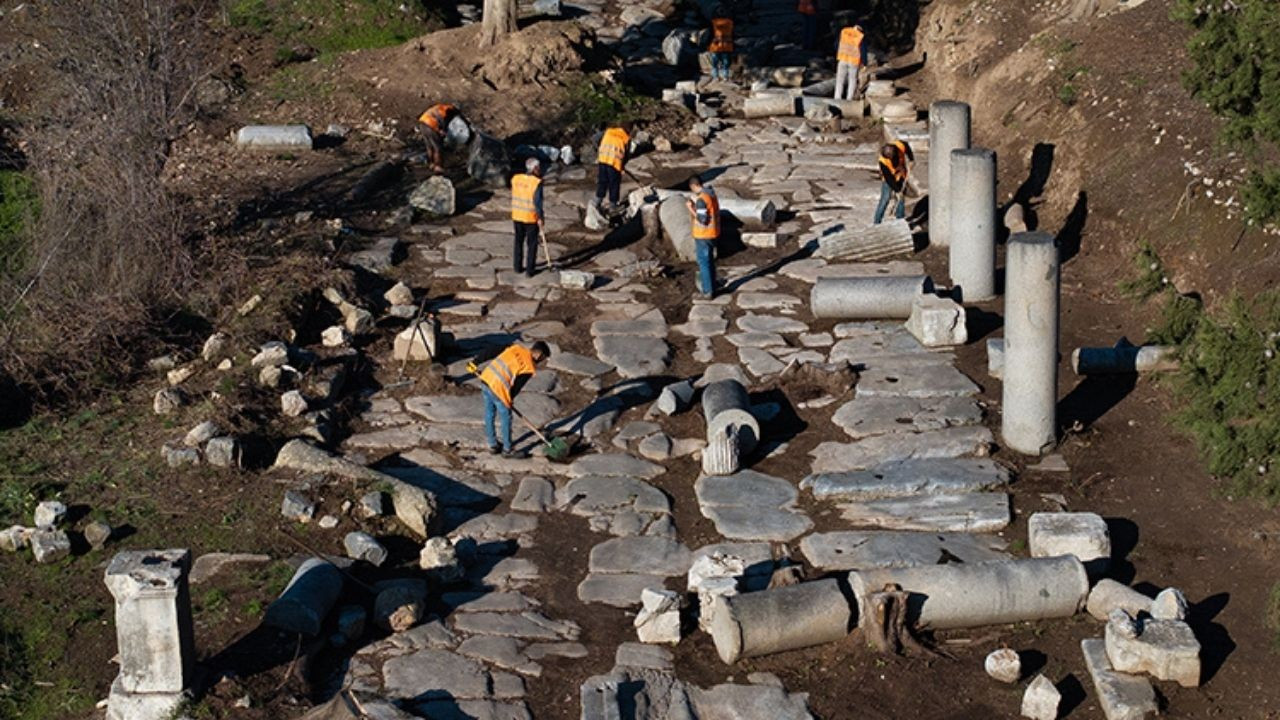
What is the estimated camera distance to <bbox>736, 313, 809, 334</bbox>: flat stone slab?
17.0 metres

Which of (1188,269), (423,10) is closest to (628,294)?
(1188,269)

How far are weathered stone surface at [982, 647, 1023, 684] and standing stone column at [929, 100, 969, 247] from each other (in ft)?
27.8

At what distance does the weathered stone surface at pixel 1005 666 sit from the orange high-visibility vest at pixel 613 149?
10593 mm

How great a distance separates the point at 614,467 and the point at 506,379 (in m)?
1.20

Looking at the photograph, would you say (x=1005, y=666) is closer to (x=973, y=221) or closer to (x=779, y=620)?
(x=779, y=620)

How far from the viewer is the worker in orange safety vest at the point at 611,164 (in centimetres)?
2023

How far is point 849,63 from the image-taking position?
24.7 meters

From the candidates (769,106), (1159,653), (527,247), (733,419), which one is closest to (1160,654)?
(1159,653)

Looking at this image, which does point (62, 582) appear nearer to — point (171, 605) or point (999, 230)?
point (171, 605)

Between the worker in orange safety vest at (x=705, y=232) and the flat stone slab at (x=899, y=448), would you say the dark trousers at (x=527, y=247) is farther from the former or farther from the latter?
the flat stone slab at (x=899, y=448)

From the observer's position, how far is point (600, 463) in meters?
14.3

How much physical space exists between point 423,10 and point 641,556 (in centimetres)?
1690

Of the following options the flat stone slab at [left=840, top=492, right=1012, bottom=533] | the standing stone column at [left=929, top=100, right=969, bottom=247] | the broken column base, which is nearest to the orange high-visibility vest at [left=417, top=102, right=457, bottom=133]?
the standing stone column at [left=929, top=100, right=969, bottom=247]

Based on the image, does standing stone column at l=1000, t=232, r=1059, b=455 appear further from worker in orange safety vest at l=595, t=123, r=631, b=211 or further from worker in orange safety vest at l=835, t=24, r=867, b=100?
worker in orange safety vest at l=835, t=24, r=867, b=100
